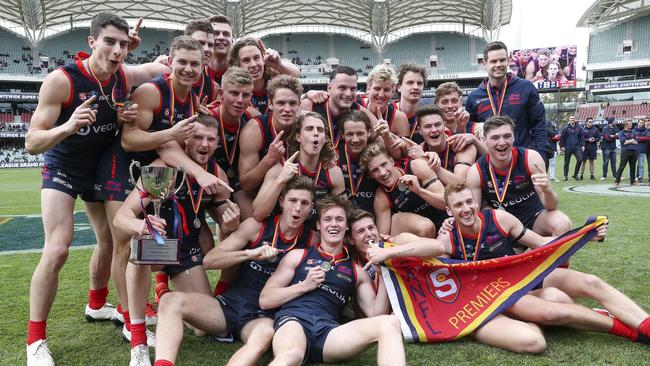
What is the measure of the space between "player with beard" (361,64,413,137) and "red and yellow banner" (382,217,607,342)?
5.79 feet

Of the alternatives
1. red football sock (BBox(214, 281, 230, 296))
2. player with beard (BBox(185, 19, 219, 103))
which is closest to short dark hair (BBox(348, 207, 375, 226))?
red football sock (BBox(214, 281, 230, 296))

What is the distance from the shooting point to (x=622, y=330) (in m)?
3.39

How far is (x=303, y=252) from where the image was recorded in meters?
3.72

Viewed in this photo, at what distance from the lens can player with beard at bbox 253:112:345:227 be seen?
386 cm

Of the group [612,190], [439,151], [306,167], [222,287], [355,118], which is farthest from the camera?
[612,190]

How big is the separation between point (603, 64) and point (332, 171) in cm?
5359

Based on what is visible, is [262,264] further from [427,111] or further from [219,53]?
[219,53]

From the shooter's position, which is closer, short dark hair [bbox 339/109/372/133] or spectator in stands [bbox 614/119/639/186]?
short dark hair [bbox 339/109/372/133]

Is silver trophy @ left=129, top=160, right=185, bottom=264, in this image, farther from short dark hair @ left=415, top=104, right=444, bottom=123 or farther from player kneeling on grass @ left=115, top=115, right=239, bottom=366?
short dark hair @ left=415, top=104, right=444, bottom=123

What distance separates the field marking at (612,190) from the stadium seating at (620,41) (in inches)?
1624

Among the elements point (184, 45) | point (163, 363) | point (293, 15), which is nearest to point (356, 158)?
point (184, 45)

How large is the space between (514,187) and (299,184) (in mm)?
2024

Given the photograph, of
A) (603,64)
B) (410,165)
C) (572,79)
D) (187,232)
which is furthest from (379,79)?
(603,64)

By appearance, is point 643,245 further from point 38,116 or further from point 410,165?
point 38,116
